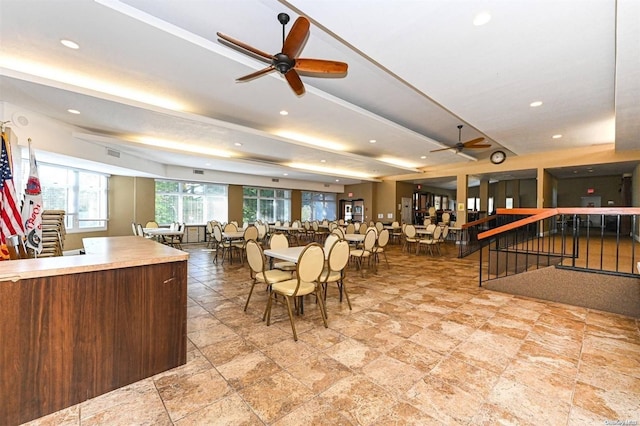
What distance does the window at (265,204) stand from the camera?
41.1 ft

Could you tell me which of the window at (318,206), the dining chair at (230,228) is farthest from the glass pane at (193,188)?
the window at (318,206)

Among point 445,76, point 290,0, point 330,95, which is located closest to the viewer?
point 290,0

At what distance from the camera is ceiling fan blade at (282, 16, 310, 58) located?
7.45 feet

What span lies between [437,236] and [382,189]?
6.03m

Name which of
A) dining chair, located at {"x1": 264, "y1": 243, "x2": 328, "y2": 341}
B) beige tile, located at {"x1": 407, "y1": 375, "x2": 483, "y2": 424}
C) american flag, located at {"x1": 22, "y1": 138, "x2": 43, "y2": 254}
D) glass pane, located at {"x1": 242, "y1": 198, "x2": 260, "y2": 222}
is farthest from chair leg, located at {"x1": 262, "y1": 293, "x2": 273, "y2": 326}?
glass pane, located at {"x1": 242, "y1": 198, "x2": 260, "y2": 222}

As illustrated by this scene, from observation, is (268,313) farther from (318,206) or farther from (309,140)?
(318,206)

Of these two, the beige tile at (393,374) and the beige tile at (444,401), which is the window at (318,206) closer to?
the beige tile at (393,374)

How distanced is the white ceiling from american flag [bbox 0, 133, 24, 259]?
144cm

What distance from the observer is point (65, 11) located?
253cm

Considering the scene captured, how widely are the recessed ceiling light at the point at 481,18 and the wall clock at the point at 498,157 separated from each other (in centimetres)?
830

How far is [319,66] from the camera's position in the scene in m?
2.81

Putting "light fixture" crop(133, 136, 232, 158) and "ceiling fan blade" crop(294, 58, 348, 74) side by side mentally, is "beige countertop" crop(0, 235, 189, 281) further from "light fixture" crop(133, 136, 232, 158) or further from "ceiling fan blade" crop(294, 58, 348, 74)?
"light fixture" crop(133, 136, 232, 158)

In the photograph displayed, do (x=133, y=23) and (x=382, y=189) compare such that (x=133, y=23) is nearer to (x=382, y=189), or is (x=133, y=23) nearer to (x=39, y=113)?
(x=39, y=113)

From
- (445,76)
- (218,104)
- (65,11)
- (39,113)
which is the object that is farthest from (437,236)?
(39,113)
